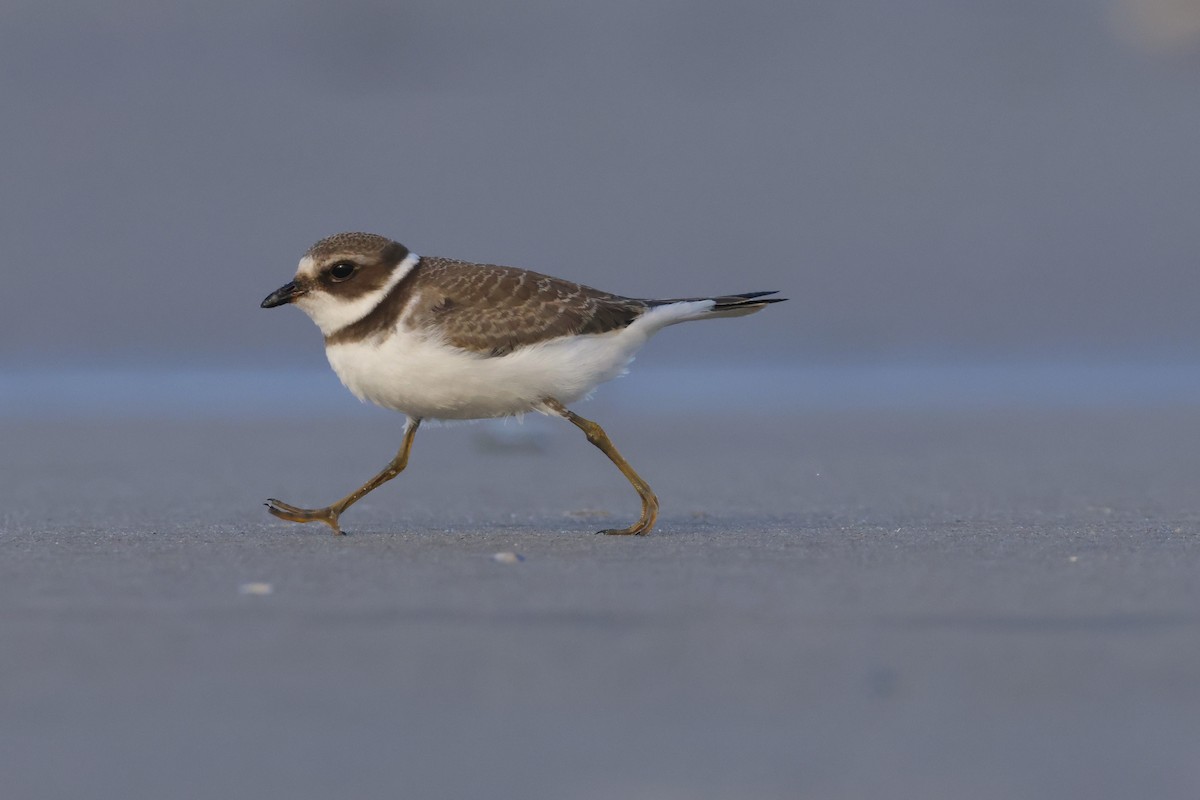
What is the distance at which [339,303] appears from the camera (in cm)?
504

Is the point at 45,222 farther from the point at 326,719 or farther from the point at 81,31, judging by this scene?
the point at 326,719

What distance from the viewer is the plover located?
4.88 meters

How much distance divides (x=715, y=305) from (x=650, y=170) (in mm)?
8409

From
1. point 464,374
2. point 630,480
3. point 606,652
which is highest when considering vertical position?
point 464,374

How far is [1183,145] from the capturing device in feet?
44.7

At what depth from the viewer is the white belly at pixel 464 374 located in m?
4.84

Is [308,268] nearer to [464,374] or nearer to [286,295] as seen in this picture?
[286,295]

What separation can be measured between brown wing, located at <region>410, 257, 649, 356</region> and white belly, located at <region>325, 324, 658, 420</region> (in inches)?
1.7

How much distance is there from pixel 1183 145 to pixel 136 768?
41.1 feet

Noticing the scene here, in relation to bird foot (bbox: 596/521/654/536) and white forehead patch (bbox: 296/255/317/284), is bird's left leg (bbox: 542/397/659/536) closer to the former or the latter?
bird foot (bbox: 596/521/654/536)

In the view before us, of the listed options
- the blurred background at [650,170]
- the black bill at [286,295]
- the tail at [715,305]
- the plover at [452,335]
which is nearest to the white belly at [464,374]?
the plover at [452,335]

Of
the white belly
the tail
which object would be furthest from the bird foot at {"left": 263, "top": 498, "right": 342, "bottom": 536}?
the tail

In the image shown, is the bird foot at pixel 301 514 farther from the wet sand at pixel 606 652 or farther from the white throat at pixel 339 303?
the white throat at pixel 339 303

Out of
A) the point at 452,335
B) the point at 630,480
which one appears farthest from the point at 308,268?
the point at 630,480
